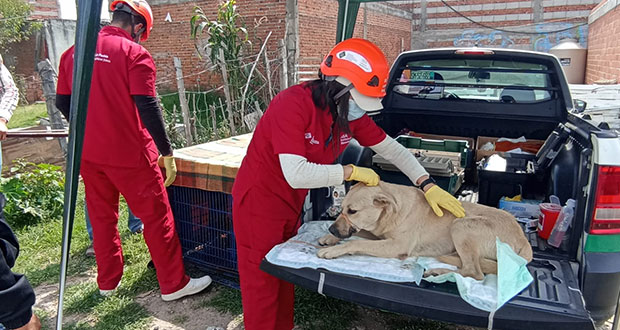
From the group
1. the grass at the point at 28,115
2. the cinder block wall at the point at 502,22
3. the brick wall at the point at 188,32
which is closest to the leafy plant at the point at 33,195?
the grass at the point at 28,115

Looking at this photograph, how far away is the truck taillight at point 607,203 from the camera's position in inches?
82.0

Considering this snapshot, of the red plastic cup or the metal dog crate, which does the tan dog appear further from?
the metal dog crate

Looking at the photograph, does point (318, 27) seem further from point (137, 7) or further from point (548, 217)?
point (548, 217)

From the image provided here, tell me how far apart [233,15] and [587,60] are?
13.2 m

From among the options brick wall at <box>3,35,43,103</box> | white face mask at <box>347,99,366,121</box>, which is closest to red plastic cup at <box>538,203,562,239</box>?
white face mask at <box>347,99,366,121</box>

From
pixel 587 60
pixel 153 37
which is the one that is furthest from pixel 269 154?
pixel 587 60

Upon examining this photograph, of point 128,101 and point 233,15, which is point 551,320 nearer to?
point 128,101

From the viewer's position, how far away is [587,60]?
617 inches

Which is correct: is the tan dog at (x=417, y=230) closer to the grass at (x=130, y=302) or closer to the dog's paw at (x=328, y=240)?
the dog's paw at (x=328, y=240)

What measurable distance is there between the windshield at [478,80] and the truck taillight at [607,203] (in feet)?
6.56

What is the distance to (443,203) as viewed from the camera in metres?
2.38

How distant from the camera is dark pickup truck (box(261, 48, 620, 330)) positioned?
74.0 inches

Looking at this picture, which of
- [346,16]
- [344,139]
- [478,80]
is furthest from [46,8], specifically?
[344,139]

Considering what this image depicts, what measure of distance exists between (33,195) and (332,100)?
→ 4.25m
